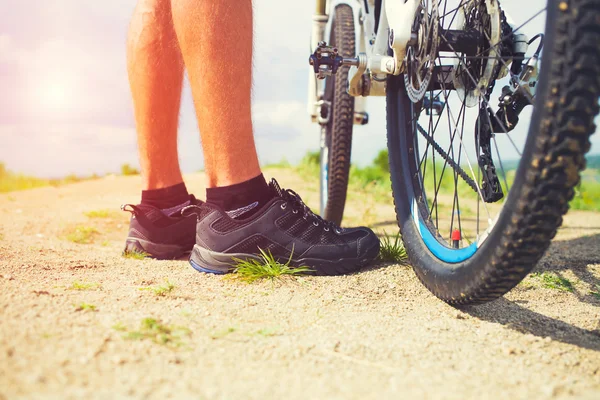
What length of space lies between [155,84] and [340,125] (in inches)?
36.5

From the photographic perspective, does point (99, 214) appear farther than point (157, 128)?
Yes

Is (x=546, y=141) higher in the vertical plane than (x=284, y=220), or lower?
higher

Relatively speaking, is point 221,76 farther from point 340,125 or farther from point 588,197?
point 588,197

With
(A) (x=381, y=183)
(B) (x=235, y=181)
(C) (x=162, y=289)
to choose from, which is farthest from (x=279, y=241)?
(A) (x=381, y=183)

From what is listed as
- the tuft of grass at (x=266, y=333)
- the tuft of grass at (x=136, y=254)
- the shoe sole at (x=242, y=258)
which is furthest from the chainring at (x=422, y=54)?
the tuft of grass at (x=136, y=254)

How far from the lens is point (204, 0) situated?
4.50 feet

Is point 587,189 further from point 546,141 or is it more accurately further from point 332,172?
point 546,141

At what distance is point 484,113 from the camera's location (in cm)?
136

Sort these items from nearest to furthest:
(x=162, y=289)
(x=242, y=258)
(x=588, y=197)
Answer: (x=162, y=289) → (x=242, y=258) → (x=588, y=197)

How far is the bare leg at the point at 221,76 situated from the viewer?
1383mm

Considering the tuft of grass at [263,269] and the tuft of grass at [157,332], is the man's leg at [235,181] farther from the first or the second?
the tuft of grass at [157,332]

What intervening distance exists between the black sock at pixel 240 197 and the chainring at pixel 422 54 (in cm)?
51

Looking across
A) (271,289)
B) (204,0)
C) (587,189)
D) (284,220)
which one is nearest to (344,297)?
(271,289)

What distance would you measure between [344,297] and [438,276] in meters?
0.23
